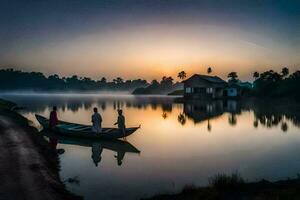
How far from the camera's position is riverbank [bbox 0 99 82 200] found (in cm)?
850

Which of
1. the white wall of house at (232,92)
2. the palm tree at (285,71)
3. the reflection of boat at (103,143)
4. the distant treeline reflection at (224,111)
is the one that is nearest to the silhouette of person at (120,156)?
the reflection of boat at (103,143)

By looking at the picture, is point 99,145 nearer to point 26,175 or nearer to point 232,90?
point 26,175

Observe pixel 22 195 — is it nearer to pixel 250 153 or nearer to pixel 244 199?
pixel 244 199

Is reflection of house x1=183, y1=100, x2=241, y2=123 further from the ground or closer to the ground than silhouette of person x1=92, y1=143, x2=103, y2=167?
further from the ground

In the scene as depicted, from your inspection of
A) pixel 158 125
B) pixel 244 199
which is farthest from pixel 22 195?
pixel 158 125

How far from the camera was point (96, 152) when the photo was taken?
16812 mm

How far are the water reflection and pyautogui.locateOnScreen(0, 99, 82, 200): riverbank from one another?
2.18 m

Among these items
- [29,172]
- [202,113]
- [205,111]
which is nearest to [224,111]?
[205,111]

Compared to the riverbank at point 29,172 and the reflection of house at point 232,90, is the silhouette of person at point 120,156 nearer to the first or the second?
the riverbank at point 29,172

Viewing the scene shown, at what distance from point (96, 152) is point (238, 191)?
31.9 feet

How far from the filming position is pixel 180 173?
41.1 ft

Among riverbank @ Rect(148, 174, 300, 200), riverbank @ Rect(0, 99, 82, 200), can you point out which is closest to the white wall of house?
riverbank @ Rect(0, 99, 82, 200)

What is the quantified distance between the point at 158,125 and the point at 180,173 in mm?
16603

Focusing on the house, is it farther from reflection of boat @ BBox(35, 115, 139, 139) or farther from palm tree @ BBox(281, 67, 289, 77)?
reflection of boat @ BBox(35, 115, 139, 139)
